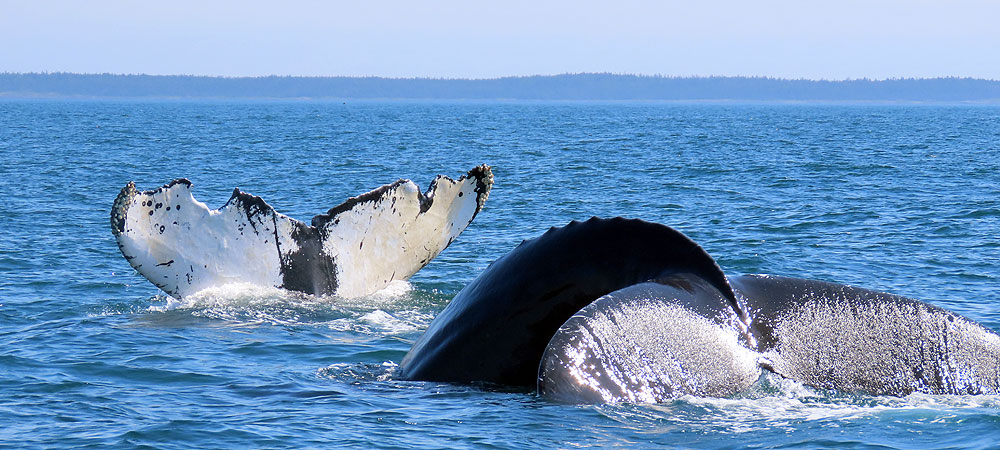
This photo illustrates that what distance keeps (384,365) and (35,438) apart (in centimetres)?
280

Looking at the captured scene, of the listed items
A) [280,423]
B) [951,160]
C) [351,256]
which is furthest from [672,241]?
[951,160]

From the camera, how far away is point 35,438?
24.4 feet

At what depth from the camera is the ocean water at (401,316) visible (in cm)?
681

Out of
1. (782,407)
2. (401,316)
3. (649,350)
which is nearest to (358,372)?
(401,316)

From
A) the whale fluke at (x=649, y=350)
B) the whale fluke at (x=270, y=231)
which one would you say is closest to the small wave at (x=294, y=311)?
the whale fluke at (x=270, y=231)

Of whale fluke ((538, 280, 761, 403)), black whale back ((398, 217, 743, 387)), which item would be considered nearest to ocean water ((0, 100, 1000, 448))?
whale fluke ((538, 280, 761, 403))

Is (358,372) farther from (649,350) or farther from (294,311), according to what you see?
(649,350)

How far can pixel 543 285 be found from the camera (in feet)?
21.4

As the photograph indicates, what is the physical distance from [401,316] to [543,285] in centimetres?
582

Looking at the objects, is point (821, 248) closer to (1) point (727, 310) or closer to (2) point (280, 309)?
(2) point (280, 309)

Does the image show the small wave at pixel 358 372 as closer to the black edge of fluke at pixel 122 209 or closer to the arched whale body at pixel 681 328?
the arched whale body at pixel 681 328

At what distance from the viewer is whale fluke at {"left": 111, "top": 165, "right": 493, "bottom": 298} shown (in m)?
11.3

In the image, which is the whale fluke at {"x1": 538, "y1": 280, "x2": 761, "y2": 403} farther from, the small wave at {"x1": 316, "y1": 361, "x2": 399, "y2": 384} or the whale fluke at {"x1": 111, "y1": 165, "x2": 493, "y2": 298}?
the whale fluke at {"x1": 111, "y1": 165, "x2": 493, "y2": 298}

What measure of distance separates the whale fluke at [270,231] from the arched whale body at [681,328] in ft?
14.7
